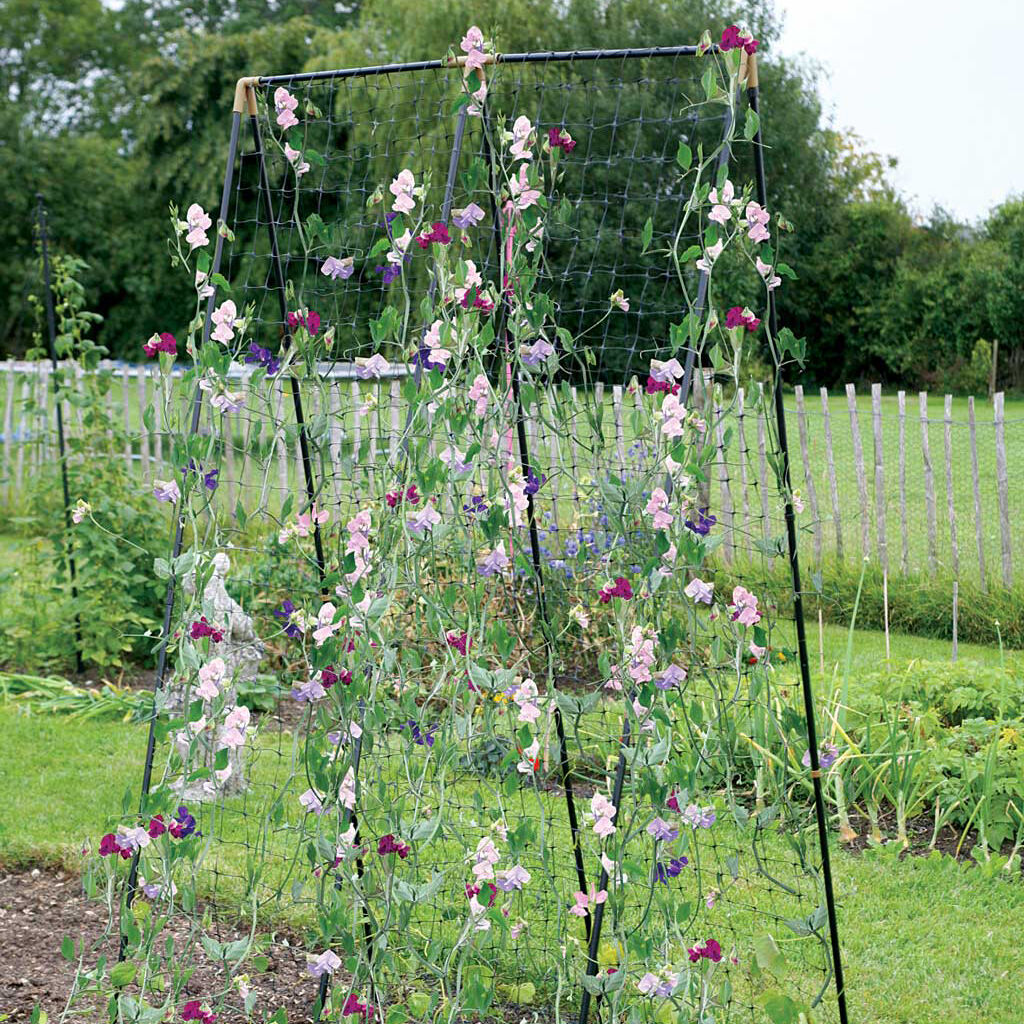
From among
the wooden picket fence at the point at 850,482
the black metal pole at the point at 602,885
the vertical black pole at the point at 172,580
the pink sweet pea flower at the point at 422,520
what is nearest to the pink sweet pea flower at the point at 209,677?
the vertical black pole at the point at 172,580

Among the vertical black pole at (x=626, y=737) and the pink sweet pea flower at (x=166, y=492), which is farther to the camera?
the pink sweet pea flower at (x=166, y=492)

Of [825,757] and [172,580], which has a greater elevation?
[172,580]

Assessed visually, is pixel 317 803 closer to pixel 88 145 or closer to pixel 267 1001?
pixel 267 1001

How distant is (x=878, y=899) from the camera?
9.87 ft

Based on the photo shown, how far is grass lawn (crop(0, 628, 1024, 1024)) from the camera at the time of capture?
260cm

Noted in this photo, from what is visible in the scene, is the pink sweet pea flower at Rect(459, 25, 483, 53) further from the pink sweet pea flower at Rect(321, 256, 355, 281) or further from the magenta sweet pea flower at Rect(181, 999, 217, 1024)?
the magenta sweet pea flower at Rect(181, 999, 217, 1024)

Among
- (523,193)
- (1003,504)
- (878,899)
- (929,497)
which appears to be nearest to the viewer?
(523,193)

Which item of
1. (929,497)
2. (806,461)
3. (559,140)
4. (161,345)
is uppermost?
(559,140)

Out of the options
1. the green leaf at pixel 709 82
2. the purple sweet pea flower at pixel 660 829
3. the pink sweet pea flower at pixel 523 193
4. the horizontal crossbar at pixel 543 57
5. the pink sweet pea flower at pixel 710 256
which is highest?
the horizontal crossbar at pixel 543 57

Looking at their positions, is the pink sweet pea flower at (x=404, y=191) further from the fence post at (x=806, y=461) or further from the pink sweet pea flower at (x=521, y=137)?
the fence post at (x=806, y=461)

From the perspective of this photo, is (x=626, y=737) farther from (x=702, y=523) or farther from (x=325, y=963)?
(x=325, y=963)

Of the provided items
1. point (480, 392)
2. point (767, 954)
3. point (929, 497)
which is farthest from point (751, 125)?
point (929, 497)

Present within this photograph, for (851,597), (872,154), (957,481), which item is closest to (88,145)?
(872,154)

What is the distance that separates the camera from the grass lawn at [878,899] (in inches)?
102
